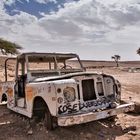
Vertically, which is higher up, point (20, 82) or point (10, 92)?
point (20, 82)

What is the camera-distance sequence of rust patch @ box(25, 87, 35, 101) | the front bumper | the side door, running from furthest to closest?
the side door → rust patch @ box(25, 87, 35, 101) → the front bumper

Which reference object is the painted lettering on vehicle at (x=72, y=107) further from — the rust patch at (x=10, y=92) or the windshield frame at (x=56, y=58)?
the rust patch at (x=10, y=92)

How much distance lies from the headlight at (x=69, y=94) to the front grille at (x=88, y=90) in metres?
0.40

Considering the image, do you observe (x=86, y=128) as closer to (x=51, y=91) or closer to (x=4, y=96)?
(x=51, y=91)

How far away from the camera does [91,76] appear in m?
8.13

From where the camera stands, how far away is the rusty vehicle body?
24.3ft

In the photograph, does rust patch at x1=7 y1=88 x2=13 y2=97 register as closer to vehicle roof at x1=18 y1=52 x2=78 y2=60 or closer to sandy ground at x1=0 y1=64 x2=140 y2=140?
sandy ground at x1=0 y1=64 x2=140 y2=140

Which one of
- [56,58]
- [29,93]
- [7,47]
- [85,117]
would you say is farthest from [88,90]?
[7,47]

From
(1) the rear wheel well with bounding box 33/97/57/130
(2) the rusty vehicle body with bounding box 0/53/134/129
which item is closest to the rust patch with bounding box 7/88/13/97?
(2) the rusty vehicle body with bounding box 0/53/134/129

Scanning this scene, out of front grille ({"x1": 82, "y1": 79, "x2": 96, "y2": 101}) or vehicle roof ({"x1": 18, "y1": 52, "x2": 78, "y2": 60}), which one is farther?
vehicle roof ({"x1": 18, "y1": 52, "x2": 78, "y2": 60})

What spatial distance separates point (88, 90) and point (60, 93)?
0.90 meters

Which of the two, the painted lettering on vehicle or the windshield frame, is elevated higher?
the windshield frame

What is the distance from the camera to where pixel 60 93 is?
24.3 ft

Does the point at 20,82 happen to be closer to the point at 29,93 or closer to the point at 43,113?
the point at 29,93
